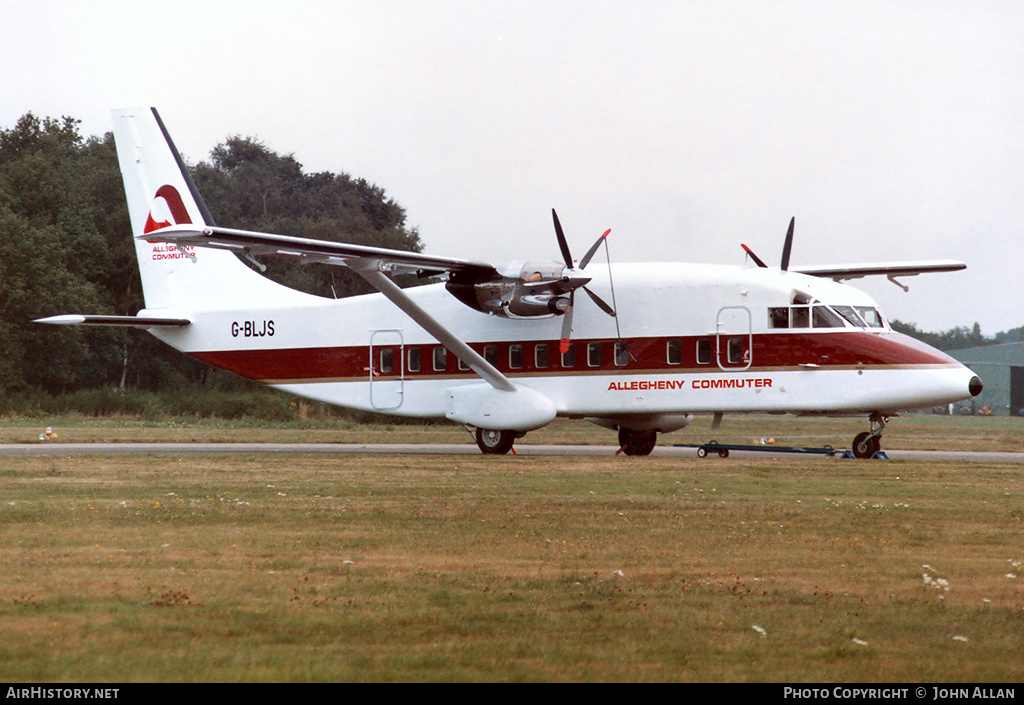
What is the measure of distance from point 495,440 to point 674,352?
225 inches

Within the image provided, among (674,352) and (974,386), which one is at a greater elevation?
(674,352)

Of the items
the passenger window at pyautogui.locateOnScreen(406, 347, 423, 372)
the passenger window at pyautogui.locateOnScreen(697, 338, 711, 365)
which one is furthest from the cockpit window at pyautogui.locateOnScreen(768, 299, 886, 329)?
the passenger window at pyautogui.locateOnScreen(406, 347, 423, 372)

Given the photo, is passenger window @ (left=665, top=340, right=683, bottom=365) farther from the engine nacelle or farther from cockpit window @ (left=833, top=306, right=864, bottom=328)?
cockpit window @ (left=833, top=306, right=864, bottom=328)

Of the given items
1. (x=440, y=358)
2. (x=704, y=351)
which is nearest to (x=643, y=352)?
(x=704, y=351)

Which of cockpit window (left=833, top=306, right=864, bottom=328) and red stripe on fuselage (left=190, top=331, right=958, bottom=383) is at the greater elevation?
cockpit window (left=833, top=306, right=864, bottom=328)

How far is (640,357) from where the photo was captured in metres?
28.5

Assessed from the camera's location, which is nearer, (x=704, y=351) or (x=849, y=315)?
(x=849, y=315)

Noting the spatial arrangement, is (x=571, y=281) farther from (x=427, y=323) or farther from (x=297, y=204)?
(x=297, y=204)

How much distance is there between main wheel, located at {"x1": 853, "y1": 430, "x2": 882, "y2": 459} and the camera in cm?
2706

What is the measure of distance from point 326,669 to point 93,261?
56743 mm

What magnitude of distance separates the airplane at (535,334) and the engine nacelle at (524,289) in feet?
0.13

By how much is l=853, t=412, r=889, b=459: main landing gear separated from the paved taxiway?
1.47 meters
